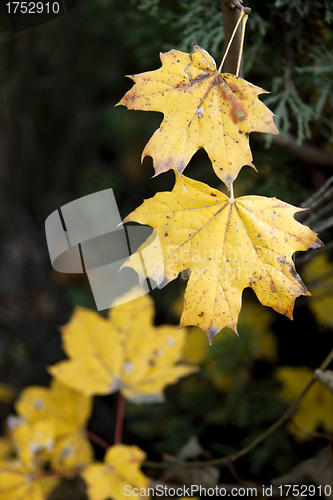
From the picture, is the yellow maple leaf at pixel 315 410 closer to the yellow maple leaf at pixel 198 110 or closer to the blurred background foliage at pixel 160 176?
the blurred background foliage at pixel 160 176

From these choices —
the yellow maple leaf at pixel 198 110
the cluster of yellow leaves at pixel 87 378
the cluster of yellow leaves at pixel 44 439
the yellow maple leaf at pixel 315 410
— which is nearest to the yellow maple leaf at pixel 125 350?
the cluster of yellow leaves at pixel 87 378

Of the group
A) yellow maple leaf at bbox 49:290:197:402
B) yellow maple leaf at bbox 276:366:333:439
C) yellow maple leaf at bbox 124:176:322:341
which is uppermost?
yellow maple leaf at bbox 124:176:322:341

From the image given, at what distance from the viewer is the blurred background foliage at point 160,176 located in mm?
937

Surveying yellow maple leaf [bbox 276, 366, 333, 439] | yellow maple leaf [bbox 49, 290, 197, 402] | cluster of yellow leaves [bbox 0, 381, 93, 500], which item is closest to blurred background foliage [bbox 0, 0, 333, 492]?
yellow maple leaf [bbox 276, 366, 333, 439]

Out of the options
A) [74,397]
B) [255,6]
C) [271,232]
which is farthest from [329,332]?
[255,6]

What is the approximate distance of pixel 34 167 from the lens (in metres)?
1.66

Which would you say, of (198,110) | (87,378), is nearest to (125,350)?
(87,378)

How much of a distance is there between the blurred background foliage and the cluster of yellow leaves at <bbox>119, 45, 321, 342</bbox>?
0.25 metres

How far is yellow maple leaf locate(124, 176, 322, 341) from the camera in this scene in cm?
59

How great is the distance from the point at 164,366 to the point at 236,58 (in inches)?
31.4

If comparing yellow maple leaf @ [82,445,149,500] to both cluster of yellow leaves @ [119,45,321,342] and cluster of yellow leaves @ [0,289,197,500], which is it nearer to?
cluster of yellow leaves @ [0,289,197,500]

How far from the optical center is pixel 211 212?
2.08ft

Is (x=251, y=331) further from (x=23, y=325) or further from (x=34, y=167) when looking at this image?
(x=34, y=167)

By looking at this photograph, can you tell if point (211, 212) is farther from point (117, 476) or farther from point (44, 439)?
point (44, 439)
